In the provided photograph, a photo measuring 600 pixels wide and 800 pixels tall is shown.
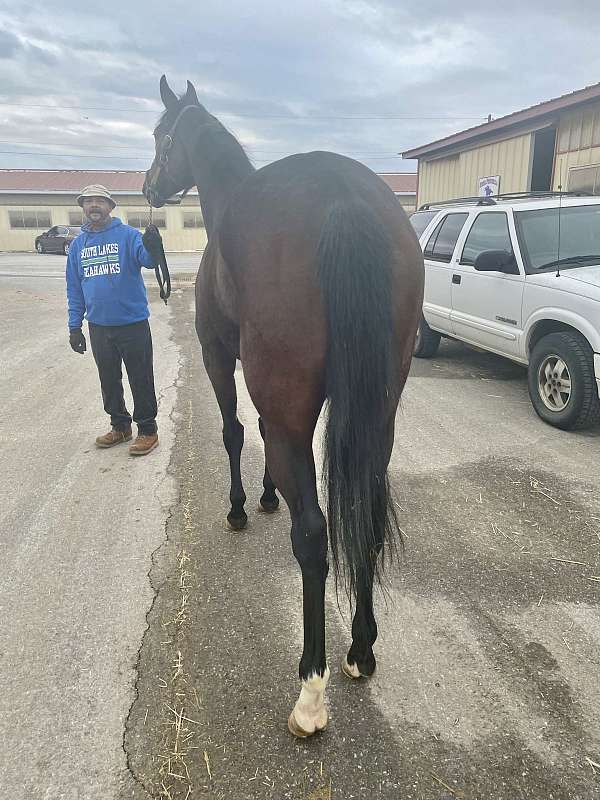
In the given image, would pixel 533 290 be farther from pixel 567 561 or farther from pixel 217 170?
pixel 217 170

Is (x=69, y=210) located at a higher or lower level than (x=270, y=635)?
higher

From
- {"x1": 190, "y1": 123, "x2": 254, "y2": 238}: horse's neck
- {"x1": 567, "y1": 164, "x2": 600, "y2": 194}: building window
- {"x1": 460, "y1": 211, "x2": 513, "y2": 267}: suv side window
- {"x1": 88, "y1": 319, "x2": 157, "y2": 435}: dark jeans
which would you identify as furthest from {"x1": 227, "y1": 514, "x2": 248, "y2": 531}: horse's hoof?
{"x1": 567, "y1": 164, "x2": 600, "y2": 194}: building window

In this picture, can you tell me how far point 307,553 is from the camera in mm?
1917

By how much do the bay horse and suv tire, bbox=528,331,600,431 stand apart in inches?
124

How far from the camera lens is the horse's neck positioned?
2893 mm

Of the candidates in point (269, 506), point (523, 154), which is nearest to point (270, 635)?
point (269, 506)

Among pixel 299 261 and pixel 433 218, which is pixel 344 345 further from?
pixel 433 218

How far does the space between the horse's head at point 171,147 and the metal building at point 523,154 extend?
8903 millimetres

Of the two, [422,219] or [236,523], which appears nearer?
[236,523]

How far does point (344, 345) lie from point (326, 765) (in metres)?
1.41

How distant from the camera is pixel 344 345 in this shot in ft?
5.67

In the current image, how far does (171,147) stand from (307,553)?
2.86m

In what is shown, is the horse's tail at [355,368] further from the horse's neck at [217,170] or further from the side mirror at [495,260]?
the side mirror at [495,260]

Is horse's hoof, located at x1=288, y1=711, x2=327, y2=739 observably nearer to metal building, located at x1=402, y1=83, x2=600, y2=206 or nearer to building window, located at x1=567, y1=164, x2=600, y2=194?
building window, located at x1=567, y1=164, x2=600, y2=194
